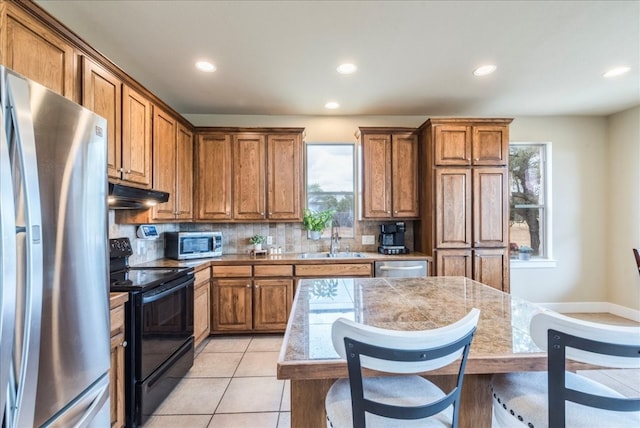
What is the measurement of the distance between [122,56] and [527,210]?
16.9 feet

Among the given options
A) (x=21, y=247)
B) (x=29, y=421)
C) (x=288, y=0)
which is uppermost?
(x=288, y=0)

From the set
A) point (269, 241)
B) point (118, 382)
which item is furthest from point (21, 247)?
point (269, 241)

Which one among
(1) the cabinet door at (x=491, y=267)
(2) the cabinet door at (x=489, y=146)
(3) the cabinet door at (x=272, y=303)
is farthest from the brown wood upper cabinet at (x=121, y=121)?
(1) the cabinet door at (x=491, y=267)

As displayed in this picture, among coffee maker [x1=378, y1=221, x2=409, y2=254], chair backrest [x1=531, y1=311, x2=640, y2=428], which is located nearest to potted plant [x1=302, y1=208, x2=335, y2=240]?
coffee maker [x1=378, y1=221, x2=409, y2=254]

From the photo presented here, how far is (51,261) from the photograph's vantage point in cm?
109

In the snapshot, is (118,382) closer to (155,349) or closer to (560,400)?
(155,349)

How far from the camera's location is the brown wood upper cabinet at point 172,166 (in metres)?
2.85

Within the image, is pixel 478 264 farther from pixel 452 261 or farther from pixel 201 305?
pixel 201 305

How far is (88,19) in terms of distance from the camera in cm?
206

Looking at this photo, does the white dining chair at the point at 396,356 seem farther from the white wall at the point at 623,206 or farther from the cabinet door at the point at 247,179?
the white wall at the point at 623,206

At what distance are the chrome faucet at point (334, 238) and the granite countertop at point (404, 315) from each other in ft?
5.59

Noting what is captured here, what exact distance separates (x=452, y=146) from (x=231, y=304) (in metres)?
3.13

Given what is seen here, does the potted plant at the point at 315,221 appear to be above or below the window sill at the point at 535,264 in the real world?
above

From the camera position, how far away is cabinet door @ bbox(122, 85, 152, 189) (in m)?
2.34
